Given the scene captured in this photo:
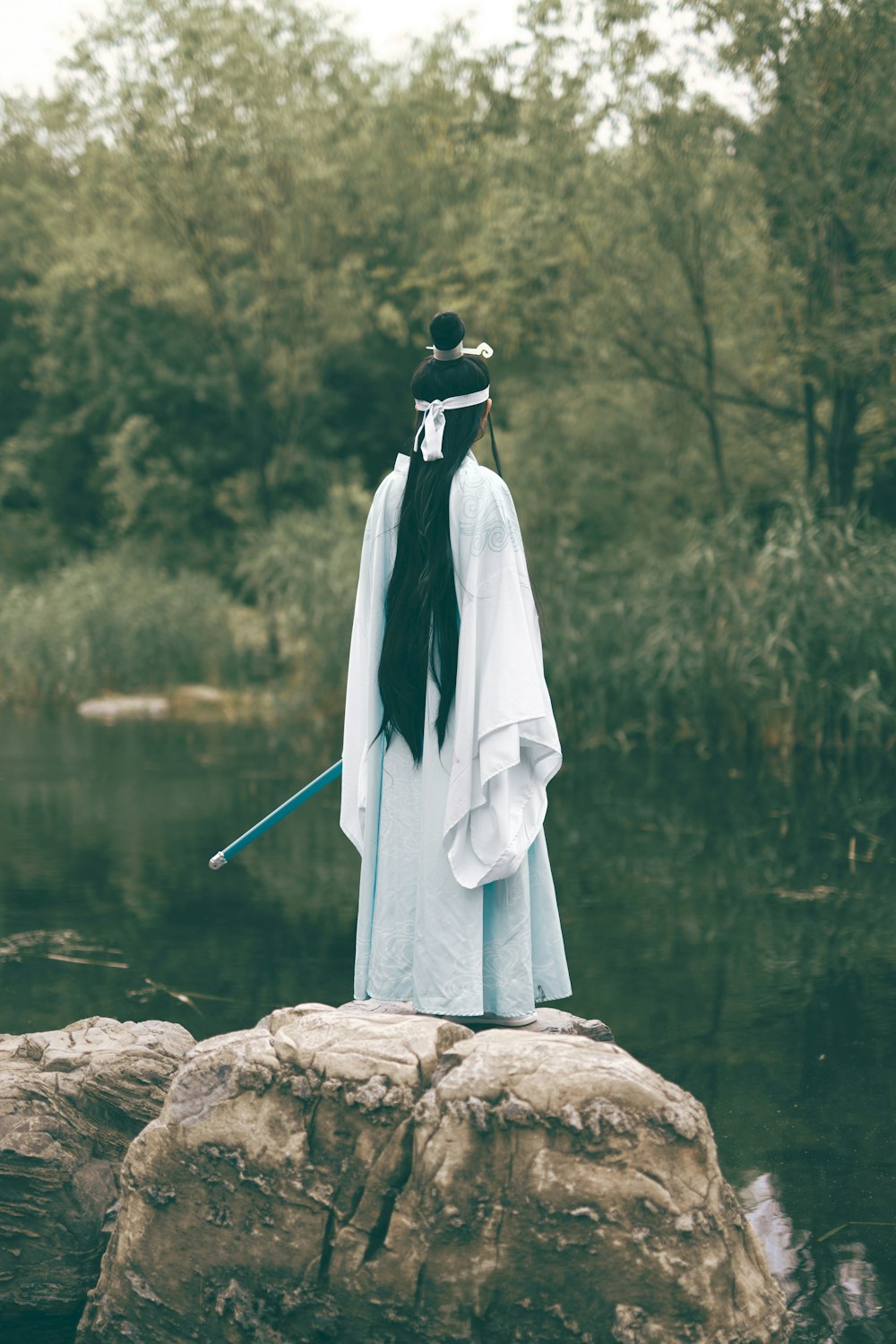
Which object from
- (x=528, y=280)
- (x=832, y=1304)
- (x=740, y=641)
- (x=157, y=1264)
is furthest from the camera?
(x=528, y=280)

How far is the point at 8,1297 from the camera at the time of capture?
10.6 ft

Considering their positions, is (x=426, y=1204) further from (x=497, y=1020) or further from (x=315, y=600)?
(x=315, y=600)

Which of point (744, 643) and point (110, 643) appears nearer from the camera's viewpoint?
point (744, 643)

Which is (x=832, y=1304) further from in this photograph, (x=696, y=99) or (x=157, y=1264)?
(x=696, y=99)

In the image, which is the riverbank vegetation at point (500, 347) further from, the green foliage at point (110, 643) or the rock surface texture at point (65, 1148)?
the rock surface texture at point (65, 1148)

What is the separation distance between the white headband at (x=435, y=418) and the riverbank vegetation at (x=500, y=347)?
6694mm

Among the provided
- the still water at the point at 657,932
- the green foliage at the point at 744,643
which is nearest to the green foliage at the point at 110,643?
the still water at the point at 657,932

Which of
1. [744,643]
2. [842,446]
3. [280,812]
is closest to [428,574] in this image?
[280,812]

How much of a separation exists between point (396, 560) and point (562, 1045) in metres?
1.33

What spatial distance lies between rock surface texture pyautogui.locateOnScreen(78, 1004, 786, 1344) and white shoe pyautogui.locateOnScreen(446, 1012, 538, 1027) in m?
0.59

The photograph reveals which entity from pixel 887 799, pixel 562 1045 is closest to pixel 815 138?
pixel 887 799

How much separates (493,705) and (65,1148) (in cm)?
139

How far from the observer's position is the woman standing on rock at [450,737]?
3580 millimetres

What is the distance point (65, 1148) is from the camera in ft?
10.9
